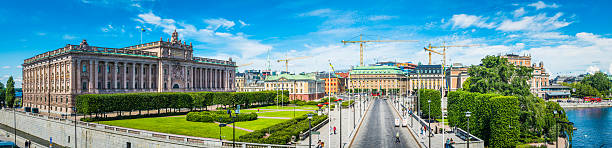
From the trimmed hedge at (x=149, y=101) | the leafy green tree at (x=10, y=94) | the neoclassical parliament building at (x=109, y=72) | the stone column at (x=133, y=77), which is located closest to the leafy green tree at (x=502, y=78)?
the trimmed hedge at (x=149, y=101)

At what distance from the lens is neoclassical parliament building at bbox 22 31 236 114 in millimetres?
79062

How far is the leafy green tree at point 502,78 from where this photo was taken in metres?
58.4

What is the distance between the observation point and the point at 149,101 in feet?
241

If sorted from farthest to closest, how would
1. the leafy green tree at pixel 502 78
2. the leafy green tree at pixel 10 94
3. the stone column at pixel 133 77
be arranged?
the leafy green tree at pixel 10 94 < the stone column at pixel 133 77 < the leafy green tree at pixel 502 78

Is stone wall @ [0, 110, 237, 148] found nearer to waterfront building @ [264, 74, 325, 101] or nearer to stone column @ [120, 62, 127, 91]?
stone column @ [120, 62, 127, 91]

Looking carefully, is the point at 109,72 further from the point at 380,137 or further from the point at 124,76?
the point at 380,137

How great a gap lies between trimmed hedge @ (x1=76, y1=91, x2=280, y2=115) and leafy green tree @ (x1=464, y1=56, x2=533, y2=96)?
201 ft

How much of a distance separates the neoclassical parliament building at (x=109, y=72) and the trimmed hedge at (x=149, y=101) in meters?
16.1

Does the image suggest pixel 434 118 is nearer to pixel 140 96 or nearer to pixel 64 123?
pixel 140 96

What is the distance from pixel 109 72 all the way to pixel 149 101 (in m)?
22.8

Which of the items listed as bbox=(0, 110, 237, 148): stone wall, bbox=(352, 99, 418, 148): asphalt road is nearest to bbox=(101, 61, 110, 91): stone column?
bbox=(0, 110, 237, 148): stone wall

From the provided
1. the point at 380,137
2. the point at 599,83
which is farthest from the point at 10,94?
the point at 599,83

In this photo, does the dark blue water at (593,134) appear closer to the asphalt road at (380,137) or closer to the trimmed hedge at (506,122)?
the trimmed hedge at (506,122)

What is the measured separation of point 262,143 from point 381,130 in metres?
25.9
